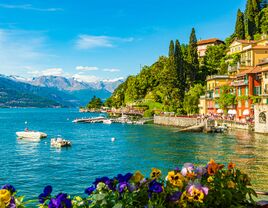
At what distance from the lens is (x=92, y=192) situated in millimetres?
5254

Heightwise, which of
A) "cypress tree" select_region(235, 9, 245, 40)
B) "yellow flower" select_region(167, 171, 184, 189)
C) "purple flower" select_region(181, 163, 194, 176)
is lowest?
"yellow flower" select_region(167, 171, 184, 189)

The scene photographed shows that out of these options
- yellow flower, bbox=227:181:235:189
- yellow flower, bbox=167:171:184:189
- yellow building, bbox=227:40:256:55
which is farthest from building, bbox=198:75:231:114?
yellow flower, bbox=167:171:184:189

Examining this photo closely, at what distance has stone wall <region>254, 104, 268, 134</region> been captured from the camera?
2252 inches

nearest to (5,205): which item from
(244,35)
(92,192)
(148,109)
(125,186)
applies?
(92,192)

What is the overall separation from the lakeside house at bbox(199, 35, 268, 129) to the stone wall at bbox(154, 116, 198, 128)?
6.76 meters

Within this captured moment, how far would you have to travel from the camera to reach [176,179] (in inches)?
213

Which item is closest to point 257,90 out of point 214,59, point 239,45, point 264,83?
point 264,83

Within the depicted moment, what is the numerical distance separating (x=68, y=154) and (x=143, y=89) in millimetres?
92191

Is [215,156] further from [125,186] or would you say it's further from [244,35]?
[244,35]

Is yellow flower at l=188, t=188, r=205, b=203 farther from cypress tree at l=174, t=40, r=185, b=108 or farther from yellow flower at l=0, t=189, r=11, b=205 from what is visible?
cypress tree at l=174, t=40, r=185, b=108

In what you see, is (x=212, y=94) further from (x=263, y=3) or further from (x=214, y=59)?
(x=263, y=3)

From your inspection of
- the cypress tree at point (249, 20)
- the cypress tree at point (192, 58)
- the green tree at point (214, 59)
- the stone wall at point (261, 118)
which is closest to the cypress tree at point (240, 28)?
the cypress tree at point (249, 20)

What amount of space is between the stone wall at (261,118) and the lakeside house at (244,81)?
4571mm

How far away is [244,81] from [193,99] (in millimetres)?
24201
